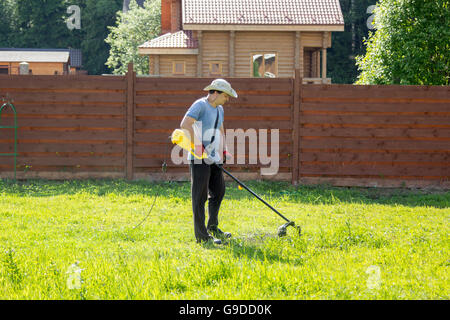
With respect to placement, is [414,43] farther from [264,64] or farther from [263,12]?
[263,12]

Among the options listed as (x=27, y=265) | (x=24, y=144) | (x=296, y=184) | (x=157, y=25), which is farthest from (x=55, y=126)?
(x=157, y=25)

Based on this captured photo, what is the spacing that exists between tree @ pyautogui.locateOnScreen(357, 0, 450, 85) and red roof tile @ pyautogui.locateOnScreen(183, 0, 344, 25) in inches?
315

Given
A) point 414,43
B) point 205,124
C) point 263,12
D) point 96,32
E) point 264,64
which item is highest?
point 96,32

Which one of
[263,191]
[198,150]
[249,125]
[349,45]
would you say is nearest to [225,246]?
Result: [198,150]

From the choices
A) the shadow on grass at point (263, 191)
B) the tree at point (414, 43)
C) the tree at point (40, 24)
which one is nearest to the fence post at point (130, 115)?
the shadow on grass at point (263, 191)

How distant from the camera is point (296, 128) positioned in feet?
35.6

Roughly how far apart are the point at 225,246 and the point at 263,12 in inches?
643

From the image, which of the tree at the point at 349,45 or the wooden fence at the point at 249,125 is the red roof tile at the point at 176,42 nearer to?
the wooden fence at the point at 249,125

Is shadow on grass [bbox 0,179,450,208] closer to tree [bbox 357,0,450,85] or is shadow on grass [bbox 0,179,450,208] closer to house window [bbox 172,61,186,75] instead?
tree [bbox 357,0,450,85]

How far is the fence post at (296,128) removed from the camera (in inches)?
Result: 426

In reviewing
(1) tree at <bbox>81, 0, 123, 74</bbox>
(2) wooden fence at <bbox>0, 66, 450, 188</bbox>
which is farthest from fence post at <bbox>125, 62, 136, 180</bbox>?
(1) tree at <bbox>81, 0, 123, 74</bbox>

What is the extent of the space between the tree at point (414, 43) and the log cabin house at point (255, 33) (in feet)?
26.1

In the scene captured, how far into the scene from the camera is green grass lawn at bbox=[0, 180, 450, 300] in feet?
13.9

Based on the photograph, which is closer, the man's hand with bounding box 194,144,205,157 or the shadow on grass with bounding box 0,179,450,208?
the man's hand with bounding box 194,144,205,157
